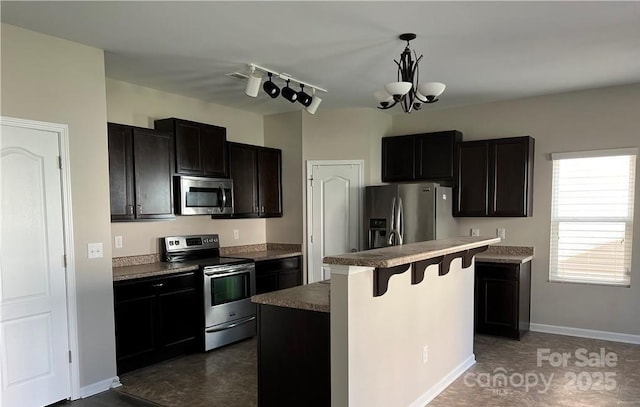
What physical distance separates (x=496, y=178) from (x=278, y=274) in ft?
8.95

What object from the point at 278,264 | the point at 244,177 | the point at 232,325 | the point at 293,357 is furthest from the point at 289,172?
the point at 293,357

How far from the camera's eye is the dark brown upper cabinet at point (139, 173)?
3676 millimetres

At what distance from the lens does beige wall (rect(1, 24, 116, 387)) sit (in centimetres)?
289

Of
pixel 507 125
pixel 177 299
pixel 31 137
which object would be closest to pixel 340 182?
pixel 507 125

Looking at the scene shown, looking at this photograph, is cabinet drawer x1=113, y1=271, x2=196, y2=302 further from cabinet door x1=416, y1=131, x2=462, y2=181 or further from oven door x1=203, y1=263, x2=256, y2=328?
cabinet door x1=416, y1=131, x2=462, y2=181

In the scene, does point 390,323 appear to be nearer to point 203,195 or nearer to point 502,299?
point 502,299

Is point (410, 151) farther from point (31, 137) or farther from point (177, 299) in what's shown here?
point (31, 137)

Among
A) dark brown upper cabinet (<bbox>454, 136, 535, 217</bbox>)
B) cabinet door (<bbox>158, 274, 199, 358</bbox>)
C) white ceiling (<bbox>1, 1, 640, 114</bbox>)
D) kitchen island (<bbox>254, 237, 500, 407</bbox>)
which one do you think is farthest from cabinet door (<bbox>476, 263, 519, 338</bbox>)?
cabinet door (<bbox>158, 274, 199, 358</bbox>)

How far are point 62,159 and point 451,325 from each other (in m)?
3.21

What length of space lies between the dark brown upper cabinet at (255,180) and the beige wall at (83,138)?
68.5 inches

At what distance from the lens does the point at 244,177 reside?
16.6 feet

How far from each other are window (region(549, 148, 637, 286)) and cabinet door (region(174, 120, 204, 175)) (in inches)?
151

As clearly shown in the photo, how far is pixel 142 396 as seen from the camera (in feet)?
10.6

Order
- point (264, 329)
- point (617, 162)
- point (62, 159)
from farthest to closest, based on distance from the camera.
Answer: point (617, 162), point (62, 159), point (264, 329)
